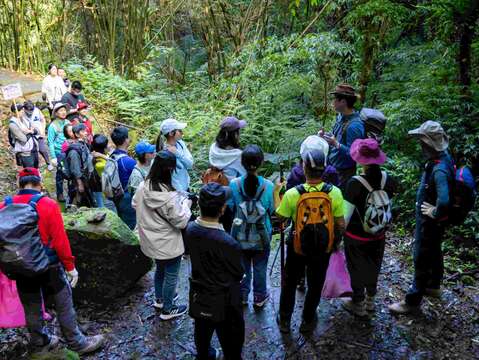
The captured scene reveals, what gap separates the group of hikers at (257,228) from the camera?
9.55 ft

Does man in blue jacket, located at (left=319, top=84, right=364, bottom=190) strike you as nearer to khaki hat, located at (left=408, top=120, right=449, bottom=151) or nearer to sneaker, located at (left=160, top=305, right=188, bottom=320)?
khaki hat, located at (left=408, top=120, right=449, bottom=151)

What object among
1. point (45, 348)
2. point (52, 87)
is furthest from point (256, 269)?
point (52, 87)

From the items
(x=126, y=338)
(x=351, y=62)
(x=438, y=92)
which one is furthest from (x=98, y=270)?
(x=351, y=62)

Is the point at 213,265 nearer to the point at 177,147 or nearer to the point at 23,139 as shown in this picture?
the point at 177,147

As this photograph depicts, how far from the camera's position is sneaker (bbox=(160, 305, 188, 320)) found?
4.05 meters

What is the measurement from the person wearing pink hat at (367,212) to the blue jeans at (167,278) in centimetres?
163

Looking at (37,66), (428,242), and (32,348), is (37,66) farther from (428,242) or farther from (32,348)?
(428,242)

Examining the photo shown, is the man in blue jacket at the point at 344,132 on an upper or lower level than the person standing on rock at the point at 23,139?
upper

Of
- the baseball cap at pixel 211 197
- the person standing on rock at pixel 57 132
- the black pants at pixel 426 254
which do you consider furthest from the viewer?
the person standing on rock at pixel 57 132

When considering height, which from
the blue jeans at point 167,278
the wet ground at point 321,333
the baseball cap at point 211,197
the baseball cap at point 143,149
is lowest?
the wet ground at point 321,333

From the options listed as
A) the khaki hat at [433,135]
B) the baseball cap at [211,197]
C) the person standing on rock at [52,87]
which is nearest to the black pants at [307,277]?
the baseball cap at [211,197]

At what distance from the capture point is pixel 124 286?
4355 millimetres

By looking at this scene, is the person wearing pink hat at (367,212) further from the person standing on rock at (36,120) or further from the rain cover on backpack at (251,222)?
the person standing on rock at (36,120)

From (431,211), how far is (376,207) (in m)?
0.51
